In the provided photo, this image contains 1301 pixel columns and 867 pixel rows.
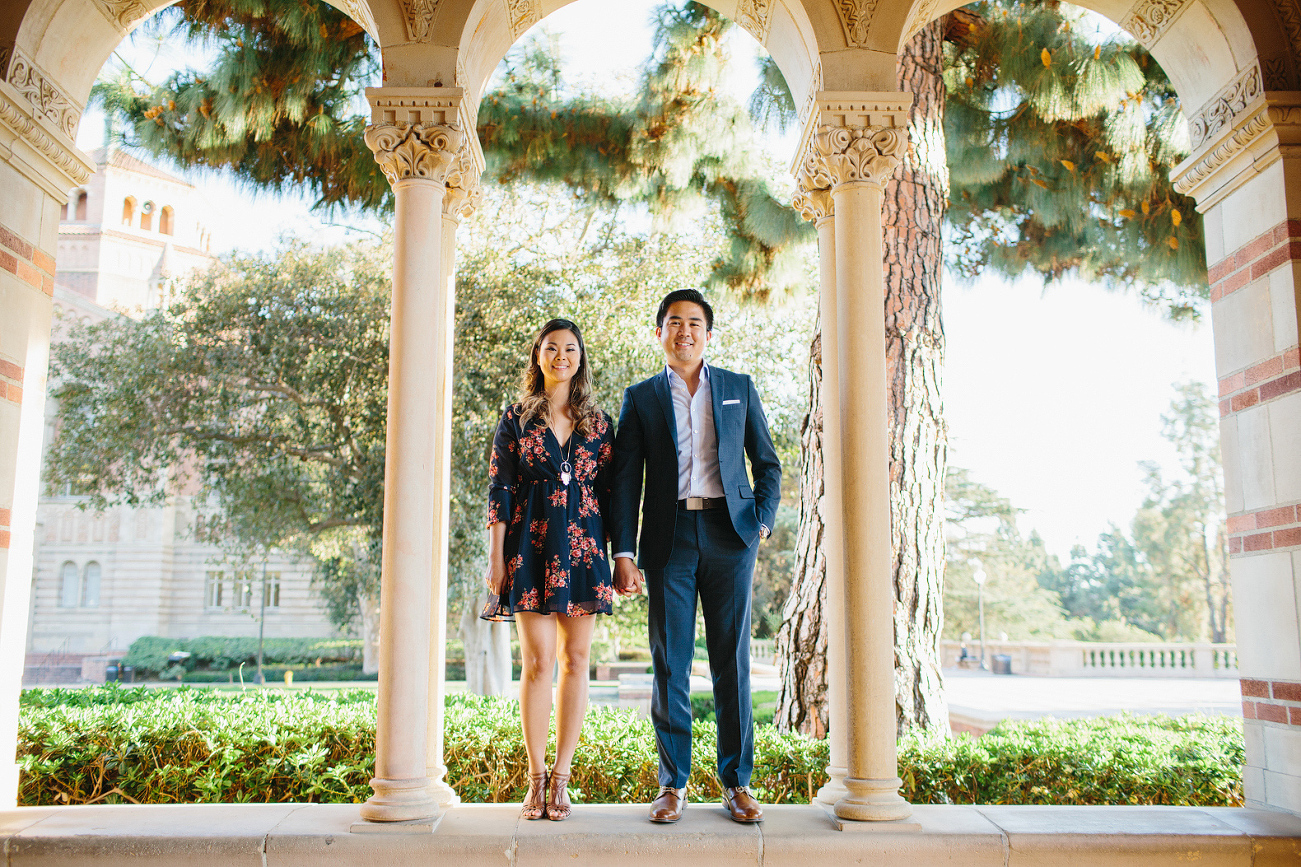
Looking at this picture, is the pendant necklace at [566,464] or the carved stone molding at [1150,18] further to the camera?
the carved stone molding at [1150,18]

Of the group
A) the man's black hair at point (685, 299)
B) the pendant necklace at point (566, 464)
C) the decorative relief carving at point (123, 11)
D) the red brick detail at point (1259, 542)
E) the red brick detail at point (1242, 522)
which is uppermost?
the decorative relief carving at point (123, 11)

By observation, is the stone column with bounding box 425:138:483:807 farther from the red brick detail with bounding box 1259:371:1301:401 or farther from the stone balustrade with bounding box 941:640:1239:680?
the stone balustrade with bounding box 941:640:1239:680

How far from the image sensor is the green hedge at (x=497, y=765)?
409cm

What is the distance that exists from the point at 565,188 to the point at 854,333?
17.7 feet

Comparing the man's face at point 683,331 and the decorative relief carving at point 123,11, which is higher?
the decorative relief carving at point 123,11

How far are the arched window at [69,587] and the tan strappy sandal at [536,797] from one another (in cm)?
3219

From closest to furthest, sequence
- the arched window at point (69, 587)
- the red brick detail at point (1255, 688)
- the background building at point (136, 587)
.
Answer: the red brick detail at point (1255, 688) → the background building at point (136, 587) → the arched window at point (69, 587)

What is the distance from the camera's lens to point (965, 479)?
98.0 ft

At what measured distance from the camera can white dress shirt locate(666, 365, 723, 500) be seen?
11.0 ft

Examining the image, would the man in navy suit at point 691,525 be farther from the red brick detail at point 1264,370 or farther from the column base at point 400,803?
the red brick detail at point 1264,370

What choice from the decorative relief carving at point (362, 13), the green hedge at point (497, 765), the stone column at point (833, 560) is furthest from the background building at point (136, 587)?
the stone column at point (833, 560)

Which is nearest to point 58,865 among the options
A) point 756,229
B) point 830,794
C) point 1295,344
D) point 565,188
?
point 830,794

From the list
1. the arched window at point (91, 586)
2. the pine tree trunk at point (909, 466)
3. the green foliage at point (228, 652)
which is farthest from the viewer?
the arched window at point (91, 586)

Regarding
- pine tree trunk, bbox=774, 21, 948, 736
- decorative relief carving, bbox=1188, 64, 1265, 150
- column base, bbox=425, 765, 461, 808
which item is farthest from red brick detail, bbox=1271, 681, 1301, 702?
column base, bbox=425, 765, 461, 808
